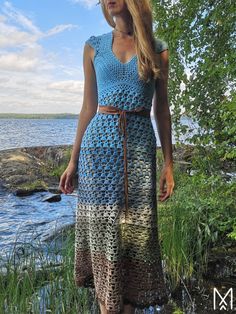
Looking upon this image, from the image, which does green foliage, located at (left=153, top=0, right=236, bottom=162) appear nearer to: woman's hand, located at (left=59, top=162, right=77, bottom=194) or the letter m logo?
the letter m logo

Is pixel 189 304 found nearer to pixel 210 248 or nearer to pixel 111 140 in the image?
pixel 210 248

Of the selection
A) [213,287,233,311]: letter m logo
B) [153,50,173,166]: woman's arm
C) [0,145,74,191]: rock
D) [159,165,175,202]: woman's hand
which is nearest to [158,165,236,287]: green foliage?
[213,287,233,311]: letter m logo

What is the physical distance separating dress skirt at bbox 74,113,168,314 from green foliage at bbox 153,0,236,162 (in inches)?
75.1

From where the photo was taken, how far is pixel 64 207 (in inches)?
371

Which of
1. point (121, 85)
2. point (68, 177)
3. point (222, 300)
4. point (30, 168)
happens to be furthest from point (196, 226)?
point (30, 168)

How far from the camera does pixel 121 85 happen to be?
6.98 ft

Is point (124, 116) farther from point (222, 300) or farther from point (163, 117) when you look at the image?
point (222, 300)

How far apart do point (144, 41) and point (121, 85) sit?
0.26m

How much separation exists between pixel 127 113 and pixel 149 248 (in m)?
0.72

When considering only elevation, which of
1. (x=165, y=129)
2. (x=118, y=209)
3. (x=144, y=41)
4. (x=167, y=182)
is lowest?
(x=118, y=209)

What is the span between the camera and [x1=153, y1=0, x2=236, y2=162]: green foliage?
404 cm

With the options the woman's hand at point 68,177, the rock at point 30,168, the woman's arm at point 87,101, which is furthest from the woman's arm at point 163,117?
the rock at point 30,168

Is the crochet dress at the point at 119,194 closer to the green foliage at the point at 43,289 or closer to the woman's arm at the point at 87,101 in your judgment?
the woman's arm at the point at 87,101

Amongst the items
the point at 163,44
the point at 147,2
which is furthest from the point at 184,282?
the point at 147,2
